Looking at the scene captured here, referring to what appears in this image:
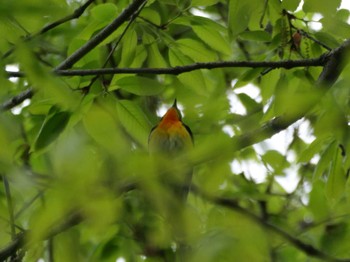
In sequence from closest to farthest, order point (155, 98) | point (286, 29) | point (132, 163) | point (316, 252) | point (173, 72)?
point (132, 163) → point (316, 252) → point (173, 72) → point (286, 29) → point (155, 98)

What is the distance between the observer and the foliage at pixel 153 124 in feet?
3.29

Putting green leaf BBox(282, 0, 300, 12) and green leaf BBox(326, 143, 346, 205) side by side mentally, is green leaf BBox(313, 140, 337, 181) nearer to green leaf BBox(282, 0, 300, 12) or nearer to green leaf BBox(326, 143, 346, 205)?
green leaf BBox(326, 143, 346, 205)

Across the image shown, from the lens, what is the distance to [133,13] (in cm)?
254

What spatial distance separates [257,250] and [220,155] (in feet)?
0.61

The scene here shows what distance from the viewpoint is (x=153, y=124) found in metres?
2.70

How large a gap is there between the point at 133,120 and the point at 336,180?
807 millimetres

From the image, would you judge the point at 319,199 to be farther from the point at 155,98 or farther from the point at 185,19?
the point at 155,98

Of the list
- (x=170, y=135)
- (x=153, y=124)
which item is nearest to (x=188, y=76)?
(x=153, y=124)

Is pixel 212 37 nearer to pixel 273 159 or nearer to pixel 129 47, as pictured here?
pixel 129 47

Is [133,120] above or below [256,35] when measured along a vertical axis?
below

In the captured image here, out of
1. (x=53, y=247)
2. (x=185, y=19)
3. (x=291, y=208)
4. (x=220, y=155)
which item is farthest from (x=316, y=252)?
(x=291, y=208)

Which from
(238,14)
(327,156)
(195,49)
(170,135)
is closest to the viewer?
(238,14)

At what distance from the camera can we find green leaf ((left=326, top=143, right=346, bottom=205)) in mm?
2441

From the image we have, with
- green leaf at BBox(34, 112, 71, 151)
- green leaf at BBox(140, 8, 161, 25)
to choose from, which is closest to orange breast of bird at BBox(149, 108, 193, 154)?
green leaf at BBox(140, 8, 161, 25)
